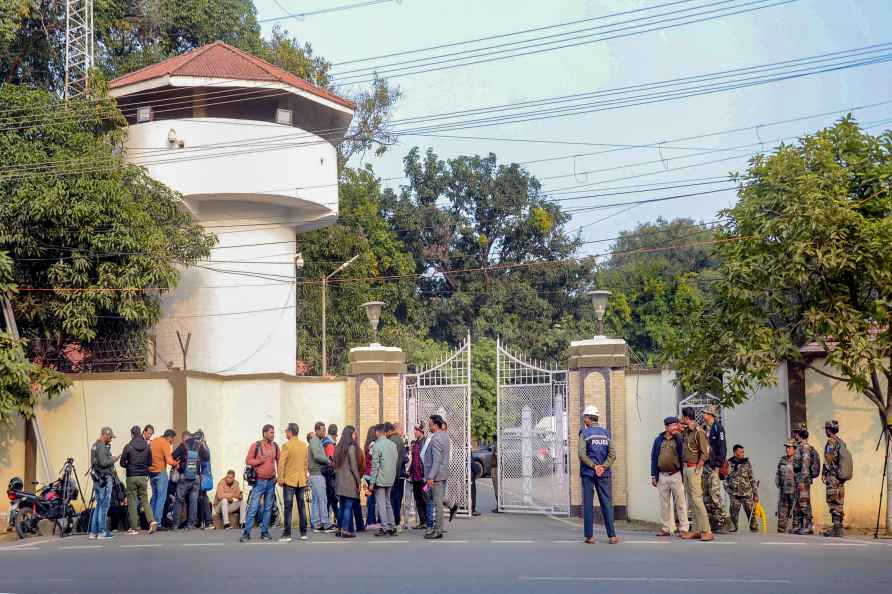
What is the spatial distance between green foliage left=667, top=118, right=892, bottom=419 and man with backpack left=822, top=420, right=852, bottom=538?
3.04 ft

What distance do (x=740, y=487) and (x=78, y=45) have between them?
21.4 meters

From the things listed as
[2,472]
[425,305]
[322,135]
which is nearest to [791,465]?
[2,472]

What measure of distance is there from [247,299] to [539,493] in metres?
9.96

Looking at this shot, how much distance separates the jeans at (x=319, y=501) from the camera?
58.1ft

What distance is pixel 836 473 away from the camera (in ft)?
54.6

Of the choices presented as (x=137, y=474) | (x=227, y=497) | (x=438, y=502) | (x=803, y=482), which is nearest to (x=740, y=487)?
(x=803, y=482)

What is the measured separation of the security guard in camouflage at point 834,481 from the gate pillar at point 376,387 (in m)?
8.53

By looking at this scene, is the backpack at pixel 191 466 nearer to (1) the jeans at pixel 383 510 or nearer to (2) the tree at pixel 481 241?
(1) the jeans at pixel 383 510

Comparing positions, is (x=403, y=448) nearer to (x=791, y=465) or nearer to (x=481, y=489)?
(x=791, y=465)

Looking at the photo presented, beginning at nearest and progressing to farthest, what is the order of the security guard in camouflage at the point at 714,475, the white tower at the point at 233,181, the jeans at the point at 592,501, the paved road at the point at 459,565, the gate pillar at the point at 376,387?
the paved road at the point at 459,565, the jeans at the point at 592,501, the security guard in camouflage at the point at 714,475, the gate pillar at the point at 376,387, the white tower at the point at 233,181

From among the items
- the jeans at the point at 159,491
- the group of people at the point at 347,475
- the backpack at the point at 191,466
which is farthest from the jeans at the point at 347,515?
the jeans at the point at 159,491

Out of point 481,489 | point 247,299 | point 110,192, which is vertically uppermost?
point 110,192

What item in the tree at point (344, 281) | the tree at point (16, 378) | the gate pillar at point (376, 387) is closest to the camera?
the tree at point (16, 378)

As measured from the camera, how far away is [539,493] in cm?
2516
